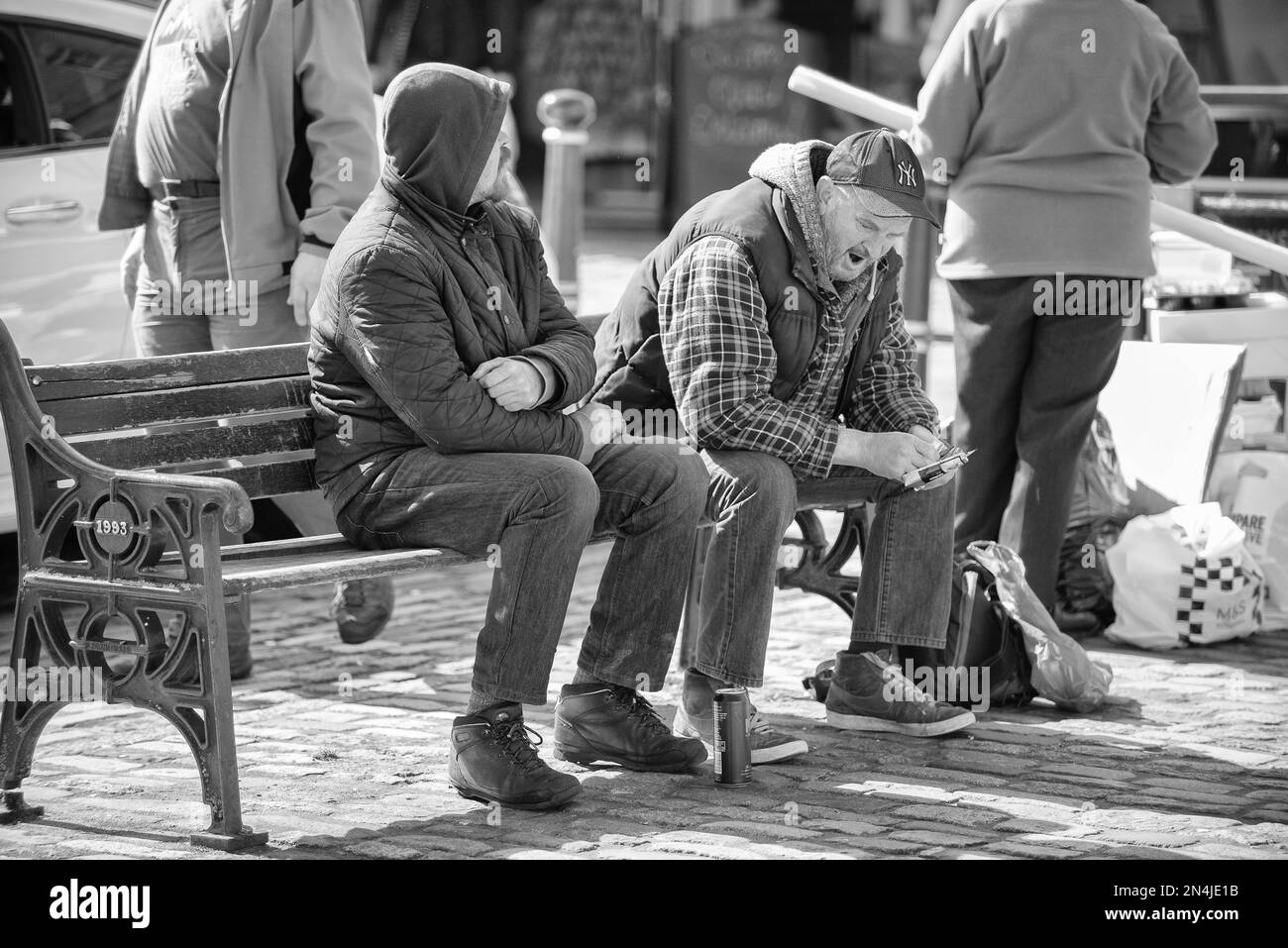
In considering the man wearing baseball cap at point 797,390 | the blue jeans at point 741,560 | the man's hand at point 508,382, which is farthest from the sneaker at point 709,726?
the man's hand at point 508,382

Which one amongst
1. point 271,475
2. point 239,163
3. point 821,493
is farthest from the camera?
point 239,163

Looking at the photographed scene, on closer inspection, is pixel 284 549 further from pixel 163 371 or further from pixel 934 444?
pixel 934 444

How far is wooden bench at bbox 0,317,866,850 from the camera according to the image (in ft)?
12.5

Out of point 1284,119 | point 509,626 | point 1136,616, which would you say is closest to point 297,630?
point 509,626

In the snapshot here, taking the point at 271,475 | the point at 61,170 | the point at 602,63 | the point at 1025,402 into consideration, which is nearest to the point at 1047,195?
the point at 1025,402

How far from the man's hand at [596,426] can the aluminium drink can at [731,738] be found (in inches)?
25.1

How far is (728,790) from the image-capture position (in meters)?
4.25

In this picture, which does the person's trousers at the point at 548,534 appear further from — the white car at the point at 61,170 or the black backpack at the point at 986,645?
the white car at the point at 61,170

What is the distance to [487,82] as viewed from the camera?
4164mm

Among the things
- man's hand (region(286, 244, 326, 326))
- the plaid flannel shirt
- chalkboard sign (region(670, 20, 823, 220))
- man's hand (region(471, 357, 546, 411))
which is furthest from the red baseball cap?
chalkboard sign (region(670, 20, 823, 220))

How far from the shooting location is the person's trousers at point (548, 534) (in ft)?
13.3

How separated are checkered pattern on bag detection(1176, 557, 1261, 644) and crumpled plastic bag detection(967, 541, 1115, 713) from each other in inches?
25.7

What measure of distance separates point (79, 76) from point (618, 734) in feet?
10.4
